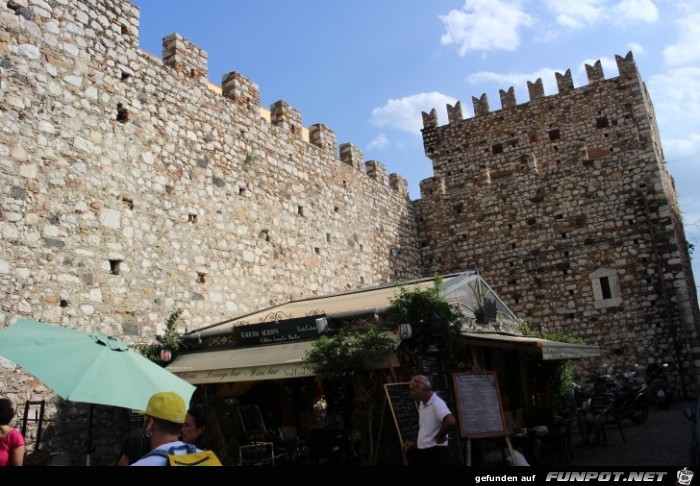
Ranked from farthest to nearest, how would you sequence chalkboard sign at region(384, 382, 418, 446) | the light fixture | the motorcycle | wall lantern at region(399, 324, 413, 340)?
the motorcycle, the light fixture, wall lantern at region(399, 324, 413, 340), chalkboard sign at region(384, 382, 418, 446)

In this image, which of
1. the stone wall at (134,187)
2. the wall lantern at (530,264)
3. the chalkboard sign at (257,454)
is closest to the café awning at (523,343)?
the chalkboard sign at (257,454)

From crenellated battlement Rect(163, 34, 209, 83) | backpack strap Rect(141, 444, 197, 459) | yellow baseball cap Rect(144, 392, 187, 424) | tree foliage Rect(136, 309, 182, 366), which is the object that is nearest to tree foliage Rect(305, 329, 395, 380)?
tree foliage Rect(136, 309, 182, 366)

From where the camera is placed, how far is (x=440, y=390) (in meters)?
7.04

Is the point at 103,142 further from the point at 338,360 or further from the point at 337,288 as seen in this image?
the point at 337,288

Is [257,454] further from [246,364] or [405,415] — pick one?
[405,415]

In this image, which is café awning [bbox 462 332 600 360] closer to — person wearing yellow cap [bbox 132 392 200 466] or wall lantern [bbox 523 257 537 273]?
person wearing yellow cap [bbox 132 392 200 466]

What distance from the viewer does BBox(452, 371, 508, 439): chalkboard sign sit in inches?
245

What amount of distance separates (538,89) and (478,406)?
12025 millimetres

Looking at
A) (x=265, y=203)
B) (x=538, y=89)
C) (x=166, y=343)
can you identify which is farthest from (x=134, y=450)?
(x=538, y=89)

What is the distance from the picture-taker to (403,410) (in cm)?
628

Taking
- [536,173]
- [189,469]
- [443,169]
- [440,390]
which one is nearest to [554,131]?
[536,173]

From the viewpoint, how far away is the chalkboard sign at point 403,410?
6160 millimetres

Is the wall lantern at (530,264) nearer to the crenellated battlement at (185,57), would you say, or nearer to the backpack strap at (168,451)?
the crenellated battlement at (185,57)

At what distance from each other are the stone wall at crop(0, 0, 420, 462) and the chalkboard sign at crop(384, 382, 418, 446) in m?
3.77
